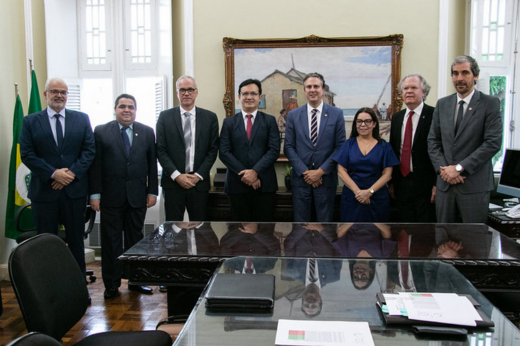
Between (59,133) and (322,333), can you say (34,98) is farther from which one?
(322,333)

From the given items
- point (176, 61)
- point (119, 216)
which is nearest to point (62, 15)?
point (176, 61)

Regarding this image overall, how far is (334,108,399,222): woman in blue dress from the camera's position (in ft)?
11.3

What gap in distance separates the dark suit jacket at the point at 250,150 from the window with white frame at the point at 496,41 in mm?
2169

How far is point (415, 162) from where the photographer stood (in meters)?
3.53

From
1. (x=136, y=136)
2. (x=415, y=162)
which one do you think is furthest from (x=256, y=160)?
(x=415, y=162)

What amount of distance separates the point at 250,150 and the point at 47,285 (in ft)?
7.57

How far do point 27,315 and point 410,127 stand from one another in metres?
2.97

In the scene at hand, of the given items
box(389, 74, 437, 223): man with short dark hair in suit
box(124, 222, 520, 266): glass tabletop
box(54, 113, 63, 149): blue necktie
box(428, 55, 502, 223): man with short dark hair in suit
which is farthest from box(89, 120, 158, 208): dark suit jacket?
box(428, 55, 502, 223): man with short dark hair in suit

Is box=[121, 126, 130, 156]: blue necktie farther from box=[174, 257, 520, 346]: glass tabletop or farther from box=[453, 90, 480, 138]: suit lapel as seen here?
box=[453, 90, 480, 138]: suit lapel

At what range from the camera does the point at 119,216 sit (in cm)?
361

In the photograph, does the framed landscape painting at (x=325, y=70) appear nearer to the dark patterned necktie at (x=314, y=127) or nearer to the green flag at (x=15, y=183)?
the dark patterned necktie at (x=314, y=127)

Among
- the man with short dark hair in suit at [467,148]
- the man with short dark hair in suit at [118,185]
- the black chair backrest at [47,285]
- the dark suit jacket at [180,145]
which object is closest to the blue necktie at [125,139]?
the man with short dark hair in suit at [118,185]

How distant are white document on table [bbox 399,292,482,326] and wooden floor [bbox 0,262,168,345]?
6.72 feet

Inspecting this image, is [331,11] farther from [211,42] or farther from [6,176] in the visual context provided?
[6,176]
